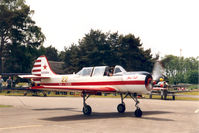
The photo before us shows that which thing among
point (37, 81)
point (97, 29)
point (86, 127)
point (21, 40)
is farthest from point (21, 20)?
point (86, 127)

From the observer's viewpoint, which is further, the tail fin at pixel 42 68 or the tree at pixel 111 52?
the tree at pixel 111 52

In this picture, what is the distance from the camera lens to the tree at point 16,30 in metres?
62.9

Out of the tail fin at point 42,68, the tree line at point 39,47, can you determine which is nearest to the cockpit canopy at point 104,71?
the tail fin at point 42,68

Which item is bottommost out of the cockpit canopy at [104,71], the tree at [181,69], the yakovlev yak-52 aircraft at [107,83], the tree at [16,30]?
the yakovlev yak-52 aircraft at [107,83]

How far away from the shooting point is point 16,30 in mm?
64062

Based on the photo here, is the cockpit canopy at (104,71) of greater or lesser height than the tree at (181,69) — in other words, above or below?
below

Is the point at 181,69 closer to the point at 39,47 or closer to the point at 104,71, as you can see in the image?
the point at 39,47

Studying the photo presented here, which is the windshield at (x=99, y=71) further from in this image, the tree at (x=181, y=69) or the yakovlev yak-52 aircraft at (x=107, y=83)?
the tree at (x=181, y=69)

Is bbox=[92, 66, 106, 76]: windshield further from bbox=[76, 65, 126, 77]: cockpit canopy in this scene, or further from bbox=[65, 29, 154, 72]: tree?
bbox=[65, 29, 154, 72]: tree

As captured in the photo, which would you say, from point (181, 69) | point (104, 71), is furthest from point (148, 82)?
point (181, 69)

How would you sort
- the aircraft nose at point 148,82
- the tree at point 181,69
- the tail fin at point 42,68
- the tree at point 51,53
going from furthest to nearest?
the tree at point 51,53, the tree at point 181,69, the tail fin at point 42,68, the aircraft nose at point 148,82

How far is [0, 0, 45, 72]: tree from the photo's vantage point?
206ft

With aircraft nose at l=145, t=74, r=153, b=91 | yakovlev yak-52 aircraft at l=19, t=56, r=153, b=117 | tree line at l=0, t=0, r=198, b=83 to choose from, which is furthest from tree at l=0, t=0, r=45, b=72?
aircraft nose at l=145, t=74, r=153, b=91

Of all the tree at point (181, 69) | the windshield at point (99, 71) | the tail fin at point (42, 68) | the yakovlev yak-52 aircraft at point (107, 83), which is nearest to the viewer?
the yakovlev yak-52 aircraft at point (107, 83)
